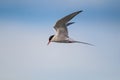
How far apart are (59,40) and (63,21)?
17 centimetres

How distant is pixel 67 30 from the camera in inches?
91.5

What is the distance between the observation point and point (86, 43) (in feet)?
8.16

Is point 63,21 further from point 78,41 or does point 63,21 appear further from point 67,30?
point 78,41

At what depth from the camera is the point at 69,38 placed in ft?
7.68

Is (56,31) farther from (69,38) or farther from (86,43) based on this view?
(86,43)

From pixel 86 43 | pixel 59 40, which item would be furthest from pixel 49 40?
pixel 86 43

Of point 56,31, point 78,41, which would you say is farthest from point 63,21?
point 78,41

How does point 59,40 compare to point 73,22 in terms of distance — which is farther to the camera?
point 73,22

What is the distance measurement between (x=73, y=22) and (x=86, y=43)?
21 cm

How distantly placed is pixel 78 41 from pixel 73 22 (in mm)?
163

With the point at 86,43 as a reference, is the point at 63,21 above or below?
above

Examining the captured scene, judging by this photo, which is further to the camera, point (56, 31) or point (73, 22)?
point (73, 22)

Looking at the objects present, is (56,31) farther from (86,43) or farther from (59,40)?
(86,43)

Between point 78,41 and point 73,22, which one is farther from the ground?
point 73,22
